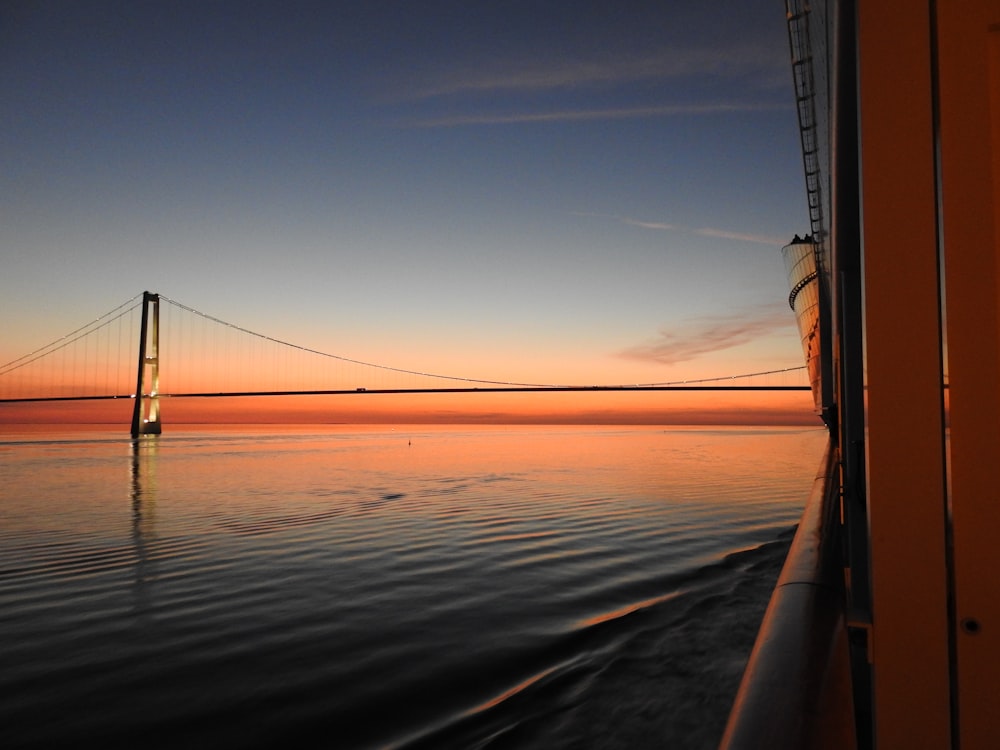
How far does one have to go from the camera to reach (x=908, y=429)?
2.45ft

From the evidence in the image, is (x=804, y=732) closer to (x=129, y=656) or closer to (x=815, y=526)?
(x=815, y=526)

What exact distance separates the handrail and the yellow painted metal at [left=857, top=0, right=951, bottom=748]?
0.12m

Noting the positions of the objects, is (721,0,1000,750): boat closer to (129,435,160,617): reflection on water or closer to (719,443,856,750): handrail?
(719,443,856,750): handrail

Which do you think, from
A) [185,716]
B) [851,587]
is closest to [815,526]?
[851,587]

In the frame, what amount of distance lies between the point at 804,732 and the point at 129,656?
366 cm

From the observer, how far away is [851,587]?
1.52 metres

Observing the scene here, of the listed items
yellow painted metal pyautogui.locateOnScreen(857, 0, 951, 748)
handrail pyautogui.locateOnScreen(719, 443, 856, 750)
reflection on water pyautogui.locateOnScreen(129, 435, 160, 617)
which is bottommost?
reflection on water pyautogui.locateOnScreen(129, 435, 160, 617)

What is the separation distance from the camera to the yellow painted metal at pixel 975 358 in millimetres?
715

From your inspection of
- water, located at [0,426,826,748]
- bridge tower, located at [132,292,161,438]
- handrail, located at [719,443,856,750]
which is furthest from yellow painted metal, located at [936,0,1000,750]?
bridge tower, located at [132,292,161,438]

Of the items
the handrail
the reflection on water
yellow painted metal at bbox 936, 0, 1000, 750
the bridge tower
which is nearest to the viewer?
yellow painted metal at bbox 936, 0, 1000, 750

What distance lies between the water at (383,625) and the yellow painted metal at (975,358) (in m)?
2.06

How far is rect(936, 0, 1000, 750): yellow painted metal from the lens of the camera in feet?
2.35

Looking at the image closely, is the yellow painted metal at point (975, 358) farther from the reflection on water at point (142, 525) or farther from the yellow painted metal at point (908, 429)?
the reflection on water at point (142, 525)

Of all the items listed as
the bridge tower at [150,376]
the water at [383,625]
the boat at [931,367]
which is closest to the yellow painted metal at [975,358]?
the boat at [931,367]
